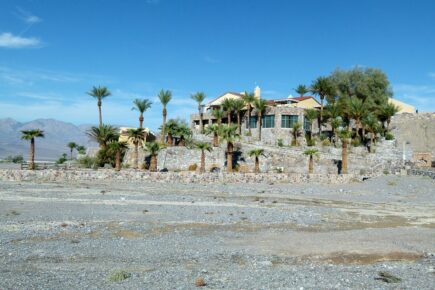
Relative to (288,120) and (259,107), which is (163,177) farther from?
(288,120)

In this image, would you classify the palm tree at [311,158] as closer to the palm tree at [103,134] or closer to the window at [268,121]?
the window at [268,121]

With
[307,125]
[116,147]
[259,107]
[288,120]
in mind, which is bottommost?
[116,147]

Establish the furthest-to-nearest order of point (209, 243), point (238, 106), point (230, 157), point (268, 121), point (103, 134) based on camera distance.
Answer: point (238, 106) < point (268, 121) < point (103, 134) < point (230, 157) < point (209, 243)

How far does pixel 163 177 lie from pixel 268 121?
30.7 meters

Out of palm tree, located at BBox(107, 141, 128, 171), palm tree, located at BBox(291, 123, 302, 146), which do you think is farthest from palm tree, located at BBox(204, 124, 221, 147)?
palm tree, located at BBox(291, 123, 302, 146)

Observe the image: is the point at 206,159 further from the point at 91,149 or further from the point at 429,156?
the point at 429,156

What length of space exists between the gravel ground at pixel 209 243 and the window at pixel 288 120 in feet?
135

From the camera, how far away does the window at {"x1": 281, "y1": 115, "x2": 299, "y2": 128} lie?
7381 centimetres

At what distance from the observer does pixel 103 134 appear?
63.9m

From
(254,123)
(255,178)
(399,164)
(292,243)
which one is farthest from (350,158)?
(292,243)

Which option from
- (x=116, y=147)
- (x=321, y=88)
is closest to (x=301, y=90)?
(x=321, y=88)

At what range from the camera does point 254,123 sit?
77688mm

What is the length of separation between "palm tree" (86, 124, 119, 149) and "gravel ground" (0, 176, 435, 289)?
101 ft

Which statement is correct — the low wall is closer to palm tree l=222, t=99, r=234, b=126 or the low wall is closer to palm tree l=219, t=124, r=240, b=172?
palm tree l=219, t=124, r=240, b=172
